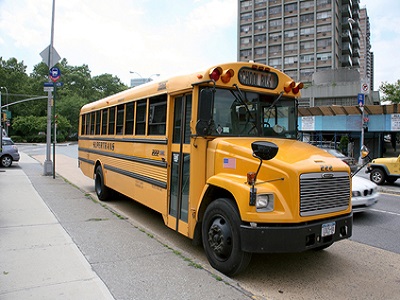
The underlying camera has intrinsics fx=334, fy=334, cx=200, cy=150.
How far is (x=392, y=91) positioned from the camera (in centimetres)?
4456

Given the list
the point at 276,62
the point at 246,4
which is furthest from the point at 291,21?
the point at 246,4

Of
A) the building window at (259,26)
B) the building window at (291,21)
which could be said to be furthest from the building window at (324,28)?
the building window at (259,26)

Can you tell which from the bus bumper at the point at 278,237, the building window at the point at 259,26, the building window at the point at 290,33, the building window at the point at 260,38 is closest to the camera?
the bus bumper at the point at 278,237

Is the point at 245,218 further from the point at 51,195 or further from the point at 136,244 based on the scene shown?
the point at 51,195

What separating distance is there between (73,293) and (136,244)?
5.47 ft

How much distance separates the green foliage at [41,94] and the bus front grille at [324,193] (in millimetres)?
55006

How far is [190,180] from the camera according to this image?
471 centimetres

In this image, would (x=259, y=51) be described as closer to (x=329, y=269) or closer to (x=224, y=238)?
(x=329, y=269)

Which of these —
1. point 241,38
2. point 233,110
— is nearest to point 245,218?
point 233,110

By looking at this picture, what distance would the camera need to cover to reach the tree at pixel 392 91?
1713 inches

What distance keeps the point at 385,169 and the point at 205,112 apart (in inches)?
423

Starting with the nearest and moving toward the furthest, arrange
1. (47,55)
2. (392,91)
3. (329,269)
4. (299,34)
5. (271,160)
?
(271,160)
(329,269)
(47,55)
(392,91)
(299,34)

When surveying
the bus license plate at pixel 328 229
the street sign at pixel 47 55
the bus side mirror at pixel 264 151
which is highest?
the street sign at pixel 47 55

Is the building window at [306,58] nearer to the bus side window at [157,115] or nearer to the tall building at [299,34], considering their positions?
the tall building at [299,34]
